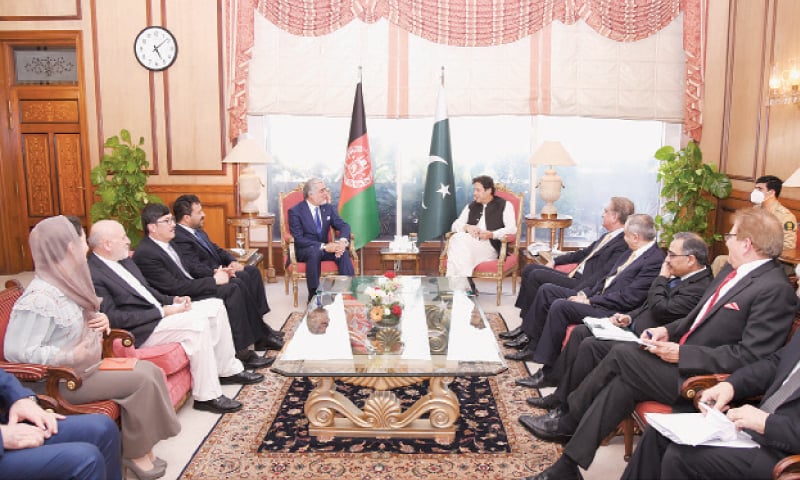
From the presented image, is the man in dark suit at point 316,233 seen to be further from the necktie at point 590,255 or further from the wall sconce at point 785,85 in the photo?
the wall sconce at point 785,85

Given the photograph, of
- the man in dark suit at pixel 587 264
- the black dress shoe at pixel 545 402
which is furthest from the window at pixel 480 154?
the black dress shoe at pixel 545 402

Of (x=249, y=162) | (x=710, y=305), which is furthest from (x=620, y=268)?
(x=249, y=162)

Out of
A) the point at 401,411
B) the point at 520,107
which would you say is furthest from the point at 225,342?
the point at 520,107

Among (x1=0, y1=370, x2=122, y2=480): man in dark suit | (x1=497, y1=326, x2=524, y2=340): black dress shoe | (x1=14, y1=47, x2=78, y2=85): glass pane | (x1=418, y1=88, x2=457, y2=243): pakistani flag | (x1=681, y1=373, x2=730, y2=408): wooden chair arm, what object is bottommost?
(x1=497, y1=326, x2=524, y2=340): black dress shoe

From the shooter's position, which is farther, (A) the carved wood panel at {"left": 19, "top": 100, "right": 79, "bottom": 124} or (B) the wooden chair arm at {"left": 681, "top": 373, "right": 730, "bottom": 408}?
(A) the carved wood panel at {"left": 19, "top": 100, "right": 79, "bottom": 124}

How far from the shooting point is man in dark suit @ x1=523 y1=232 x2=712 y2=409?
344 cm

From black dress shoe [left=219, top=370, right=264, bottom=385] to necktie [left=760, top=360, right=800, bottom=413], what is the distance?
2.95 meters

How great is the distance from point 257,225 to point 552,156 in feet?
10.1

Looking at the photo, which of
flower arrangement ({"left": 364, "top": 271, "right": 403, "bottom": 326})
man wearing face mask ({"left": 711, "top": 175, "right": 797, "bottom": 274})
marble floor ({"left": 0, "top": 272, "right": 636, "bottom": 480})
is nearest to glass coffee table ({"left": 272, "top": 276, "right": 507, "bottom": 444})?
flower arrangement ({"left": 364, "top": 271, "right": 403, "bottom": 326})

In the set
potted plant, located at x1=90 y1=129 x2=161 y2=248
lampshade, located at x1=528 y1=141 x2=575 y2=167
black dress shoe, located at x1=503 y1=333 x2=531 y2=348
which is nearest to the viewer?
black dress shoe, located at x1=503 y1=333 x2=531 y2=348

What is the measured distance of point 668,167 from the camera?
21.4 feet

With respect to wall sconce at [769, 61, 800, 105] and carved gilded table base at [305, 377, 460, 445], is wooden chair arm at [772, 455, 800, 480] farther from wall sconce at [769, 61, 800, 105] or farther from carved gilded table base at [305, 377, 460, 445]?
wall sconce at [769, 61, 800, 105]

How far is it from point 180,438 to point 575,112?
5.18 m

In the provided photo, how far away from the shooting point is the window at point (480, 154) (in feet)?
23.7
